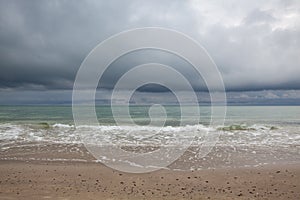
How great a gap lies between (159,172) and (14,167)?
223 inches

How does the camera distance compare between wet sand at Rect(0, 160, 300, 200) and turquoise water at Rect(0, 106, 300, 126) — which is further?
turquoise water at Rect(0, 106, 300, 126)

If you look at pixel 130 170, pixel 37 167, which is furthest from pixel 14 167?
pixel 130 170

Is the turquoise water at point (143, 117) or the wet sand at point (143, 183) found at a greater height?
the wet sand at point (143, 183)

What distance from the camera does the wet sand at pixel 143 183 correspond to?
728 cm

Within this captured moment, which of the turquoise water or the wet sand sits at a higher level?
the wet sand

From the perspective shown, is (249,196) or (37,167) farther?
(37,167)

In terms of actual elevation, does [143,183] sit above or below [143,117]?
above

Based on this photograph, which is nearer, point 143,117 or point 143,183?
point 143,183

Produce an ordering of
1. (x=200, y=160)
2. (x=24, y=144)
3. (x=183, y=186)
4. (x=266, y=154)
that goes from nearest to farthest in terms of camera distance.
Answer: (x=183, y=186)
(x=200, y=160)
(x=266, y=154)
(x=24, y=144)

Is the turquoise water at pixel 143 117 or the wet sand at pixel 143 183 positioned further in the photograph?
the turquoise water at pixel 143 117

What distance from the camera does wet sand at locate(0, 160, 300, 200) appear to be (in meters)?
7.28

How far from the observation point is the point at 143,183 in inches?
331

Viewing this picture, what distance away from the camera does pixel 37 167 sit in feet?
33.6

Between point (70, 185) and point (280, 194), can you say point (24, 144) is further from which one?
point (280, 194)
